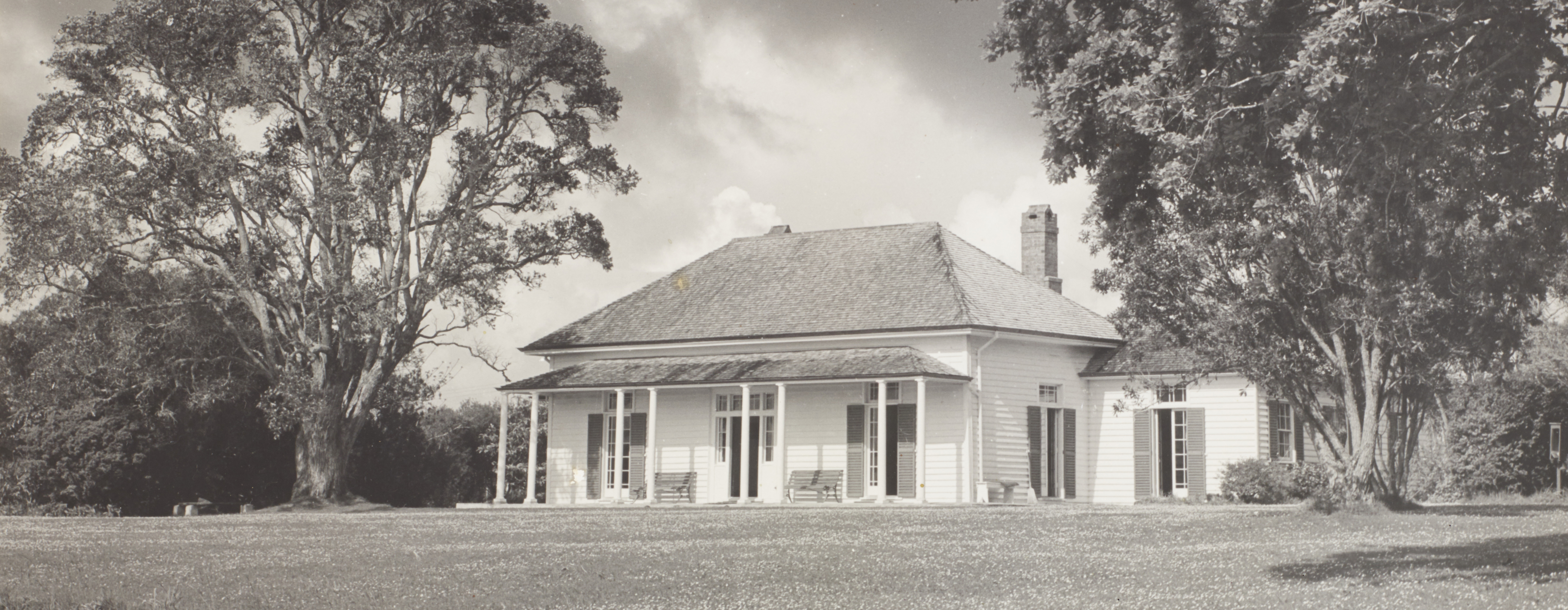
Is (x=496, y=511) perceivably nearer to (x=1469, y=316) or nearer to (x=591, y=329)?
(x=591, y=329)

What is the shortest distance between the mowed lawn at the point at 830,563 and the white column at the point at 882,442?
7.22 m

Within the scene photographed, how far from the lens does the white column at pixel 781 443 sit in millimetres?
29125

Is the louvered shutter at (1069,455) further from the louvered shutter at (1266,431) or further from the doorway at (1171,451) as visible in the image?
the louvered shutter at (1266,431)

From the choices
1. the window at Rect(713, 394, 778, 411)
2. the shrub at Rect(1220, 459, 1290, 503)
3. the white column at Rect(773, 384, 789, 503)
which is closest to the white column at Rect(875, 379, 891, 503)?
the white column at Rect(773, 384, 789, 503)

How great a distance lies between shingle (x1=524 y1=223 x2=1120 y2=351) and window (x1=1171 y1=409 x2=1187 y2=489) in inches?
114

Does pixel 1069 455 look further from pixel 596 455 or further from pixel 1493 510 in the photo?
pixel 596 455

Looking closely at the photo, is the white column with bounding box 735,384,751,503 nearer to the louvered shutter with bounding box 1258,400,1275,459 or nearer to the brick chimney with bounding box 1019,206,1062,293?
the brick chimney with bounding box 1019,206,1062,293

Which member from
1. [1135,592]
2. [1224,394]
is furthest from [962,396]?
[1135,592]

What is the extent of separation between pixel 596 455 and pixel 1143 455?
12.7 meters

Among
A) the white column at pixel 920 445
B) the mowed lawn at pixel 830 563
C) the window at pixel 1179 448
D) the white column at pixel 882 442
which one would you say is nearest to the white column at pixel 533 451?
the white column at pixel 882 442

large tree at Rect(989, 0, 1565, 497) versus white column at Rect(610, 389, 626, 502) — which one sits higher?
large tree at Rect(989, 0, 1565, 497)

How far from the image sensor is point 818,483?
29359 millimetres

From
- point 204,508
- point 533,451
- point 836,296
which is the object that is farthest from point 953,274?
point 204,508

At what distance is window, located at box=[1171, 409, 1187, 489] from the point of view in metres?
28.6
